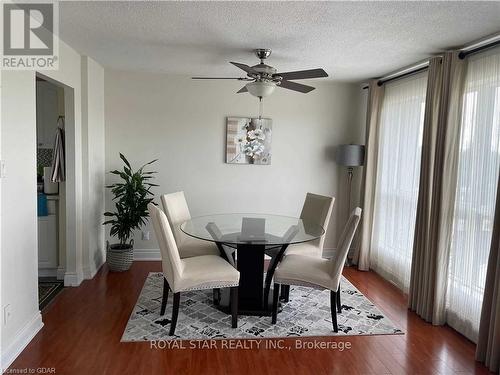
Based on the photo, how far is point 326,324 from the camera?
326 cm

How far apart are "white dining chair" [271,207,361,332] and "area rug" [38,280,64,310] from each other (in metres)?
2.20

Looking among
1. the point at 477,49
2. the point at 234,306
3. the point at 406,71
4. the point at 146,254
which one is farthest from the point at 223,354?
the point at 406,71

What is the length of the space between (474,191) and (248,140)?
2.80 metres

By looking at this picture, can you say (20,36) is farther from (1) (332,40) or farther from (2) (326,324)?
(2) (326,324)

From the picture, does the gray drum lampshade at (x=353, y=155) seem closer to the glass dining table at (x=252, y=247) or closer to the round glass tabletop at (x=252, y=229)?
the round glass tabletop at (x=252, y=229)

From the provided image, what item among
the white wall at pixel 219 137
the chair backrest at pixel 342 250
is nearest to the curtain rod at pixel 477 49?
the chair backrest at pixel 342 250

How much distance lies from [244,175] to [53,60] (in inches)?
104

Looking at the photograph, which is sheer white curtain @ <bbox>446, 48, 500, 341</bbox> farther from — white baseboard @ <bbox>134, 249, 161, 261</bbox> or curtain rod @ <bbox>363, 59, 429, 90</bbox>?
white baseboard @ <bbox>134, 249, 161, 261</bbox>

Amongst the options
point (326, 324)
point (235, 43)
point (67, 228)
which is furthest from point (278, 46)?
point (67, 228)

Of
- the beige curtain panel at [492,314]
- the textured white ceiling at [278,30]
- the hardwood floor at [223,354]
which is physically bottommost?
the hardwood floor at [223,354]

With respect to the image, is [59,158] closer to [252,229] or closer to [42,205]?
[42,205]

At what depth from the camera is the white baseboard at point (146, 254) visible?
198 inches

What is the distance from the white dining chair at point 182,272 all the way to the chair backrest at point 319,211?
4.24 ft

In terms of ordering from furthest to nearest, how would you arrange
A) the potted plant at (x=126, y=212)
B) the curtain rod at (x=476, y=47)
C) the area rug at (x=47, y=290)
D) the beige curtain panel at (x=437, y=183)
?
the potted plant at (x=126, y=212), the area rug at (x=47, y=290), the beige curtain panel at (x=437, y=183), the curtain rod at (x=476, y=47)
